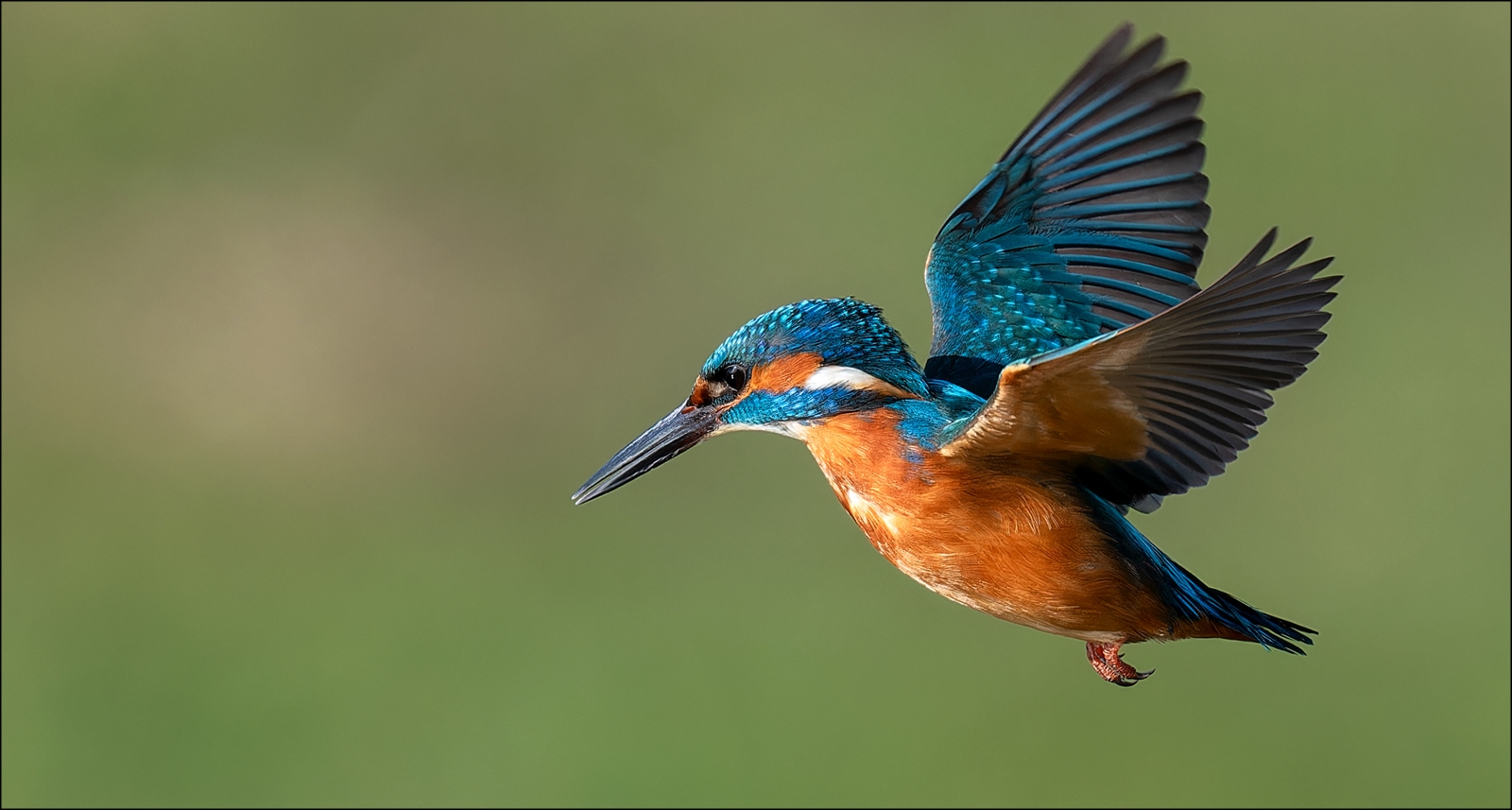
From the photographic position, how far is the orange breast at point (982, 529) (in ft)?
4.13

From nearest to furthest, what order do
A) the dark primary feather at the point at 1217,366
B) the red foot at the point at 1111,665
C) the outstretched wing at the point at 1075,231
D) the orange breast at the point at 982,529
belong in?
the dark primary feather at the point at 1217,366, the orange breast at the point at 982,529, the red foot at the point at 1111,665, the outstretched wing at the point at 1075,231

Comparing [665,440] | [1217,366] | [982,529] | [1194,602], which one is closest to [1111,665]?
[1194,602]

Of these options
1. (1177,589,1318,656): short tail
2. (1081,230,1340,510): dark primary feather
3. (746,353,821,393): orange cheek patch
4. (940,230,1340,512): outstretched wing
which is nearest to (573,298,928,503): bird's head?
(746,353,821,393): orange cheek patch

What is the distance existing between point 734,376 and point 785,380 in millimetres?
46

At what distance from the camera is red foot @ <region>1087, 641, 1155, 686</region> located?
142 cm

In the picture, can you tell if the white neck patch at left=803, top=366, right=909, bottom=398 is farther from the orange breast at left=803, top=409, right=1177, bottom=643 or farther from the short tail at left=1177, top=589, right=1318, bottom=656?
the short tail at left=1177, top=589, right=1318, bottom=656

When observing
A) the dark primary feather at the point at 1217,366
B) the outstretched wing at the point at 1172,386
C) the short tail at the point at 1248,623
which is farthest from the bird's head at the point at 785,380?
the short tail at the point at 1248,623

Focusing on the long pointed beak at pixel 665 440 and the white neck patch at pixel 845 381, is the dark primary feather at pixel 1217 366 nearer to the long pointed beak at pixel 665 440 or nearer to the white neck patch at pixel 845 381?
the white neck patch at pixel 845 381

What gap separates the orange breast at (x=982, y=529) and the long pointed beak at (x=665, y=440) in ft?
0.34

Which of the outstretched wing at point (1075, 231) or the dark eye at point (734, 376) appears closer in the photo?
the dark eye at point (734, 376)

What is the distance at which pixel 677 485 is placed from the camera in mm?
7223

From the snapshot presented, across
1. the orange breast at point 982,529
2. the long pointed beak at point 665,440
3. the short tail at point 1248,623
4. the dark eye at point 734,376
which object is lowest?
the short tail at point 1248,623

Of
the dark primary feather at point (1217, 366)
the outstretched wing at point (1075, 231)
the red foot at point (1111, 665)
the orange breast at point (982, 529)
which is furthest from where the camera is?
the outstretched wing at point (1075, 231)

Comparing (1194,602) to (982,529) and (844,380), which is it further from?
(844,380)
